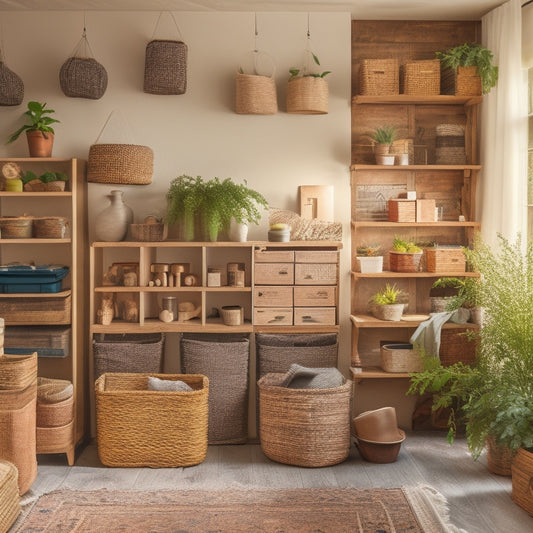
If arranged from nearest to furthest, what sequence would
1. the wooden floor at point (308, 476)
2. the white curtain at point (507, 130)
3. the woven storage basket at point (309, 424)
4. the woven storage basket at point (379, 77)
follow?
the wooden floor at point (308, 476)
the woven storage basket at point (309, 424)
the white curtain at point (507, 130)
the woven storage basket at point (379, 77)


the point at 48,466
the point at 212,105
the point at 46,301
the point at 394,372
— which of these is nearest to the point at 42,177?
the point at 46,301

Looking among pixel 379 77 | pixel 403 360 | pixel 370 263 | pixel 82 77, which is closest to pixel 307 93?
pixel 379 77

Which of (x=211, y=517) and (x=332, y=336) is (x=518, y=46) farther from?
(x=211, y=517)

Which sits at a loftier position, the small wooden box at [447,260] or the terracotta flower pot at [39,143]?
the terracotta flower pot at [39,143]

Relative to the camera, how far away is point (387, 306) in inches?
188

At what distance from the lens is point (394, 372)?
483 cm

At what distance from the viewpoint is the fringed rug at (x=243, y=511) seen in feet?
11.4

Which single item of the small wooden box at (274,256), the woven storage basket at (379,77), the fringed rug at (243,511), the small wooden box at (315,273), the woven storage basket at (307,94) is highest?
the woven storage basket at (379,77)

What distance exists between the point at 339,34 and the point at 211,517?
11.1ft

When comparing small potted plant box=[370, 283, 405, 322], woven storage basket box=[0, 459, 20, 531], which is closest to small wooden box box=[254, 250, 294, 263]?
small potted plant box=[370, 283, 405, 322]

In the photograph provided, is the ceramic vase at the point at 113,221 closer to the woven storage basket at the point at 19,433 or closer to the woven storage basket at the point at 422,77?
the woven storage basket at the point at 19,433

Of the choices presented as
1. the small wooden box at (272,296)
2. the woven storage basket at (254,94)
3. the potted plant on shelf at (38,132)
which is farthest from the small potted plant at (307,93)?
the potted plant on shelf at (38,132)

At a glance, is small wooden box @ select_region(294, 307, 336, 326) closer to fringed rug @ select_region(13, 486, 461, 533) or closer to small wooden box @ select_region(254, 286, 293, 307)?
small wooden box @ select_region(254, 286, 293, 307)

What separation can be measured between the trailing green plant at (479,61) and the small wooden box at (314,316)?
6.21ft
